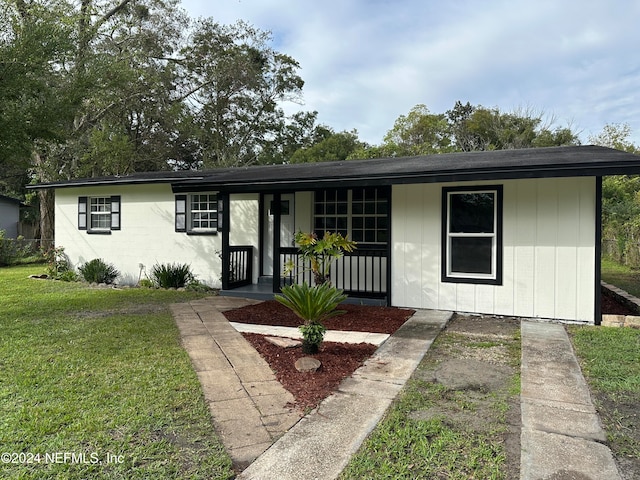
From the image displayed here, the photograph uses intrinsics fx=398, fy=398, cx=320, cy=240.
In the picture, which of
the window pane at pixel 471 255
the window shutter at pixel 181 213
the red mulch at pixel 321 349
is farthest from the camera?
the window shutter at pixel 181 213

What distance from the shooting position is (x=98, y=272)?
10.6 metres

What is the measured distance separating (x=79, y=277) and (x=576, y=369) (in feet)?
38.9

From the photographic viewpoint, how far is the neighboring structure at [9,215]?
20784mm

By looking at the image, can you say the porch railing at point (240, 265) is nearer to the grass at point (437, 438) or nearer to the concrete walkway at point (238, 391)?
the concrete walkway at point (238, 391)

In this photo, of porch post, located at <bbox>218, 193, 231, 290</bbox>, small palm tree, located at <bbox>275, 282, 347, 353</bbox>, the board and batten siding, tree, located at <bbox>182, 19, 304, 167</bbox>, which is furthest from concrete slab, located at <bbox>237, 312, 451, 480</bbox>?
tree, located at <bbox>182, 19, 304, 167</bbox>

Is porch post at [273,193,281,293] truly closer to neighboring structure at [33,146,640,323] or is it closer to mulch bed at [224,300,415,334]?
neighboring structure at [33,146,640,323]

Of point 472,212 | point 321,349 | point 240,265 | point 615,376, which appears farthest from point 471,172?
point 240,265

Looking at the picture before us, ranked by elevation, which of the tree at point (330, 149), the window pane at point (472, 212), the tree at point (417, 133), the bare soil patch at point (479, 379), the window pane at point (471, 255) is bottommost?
the bare soil patch at point (479, 379)

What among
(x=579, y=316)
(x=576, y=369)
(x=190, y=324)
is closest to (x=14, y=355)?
(x=190, y=324)

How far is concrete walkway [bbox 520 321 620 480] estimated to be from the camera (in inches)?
86.8

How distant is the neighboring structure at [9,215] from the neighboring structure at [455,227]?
56.3 feet

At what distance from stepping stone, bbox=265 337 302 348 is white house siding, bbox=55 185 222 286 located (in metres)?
5.11

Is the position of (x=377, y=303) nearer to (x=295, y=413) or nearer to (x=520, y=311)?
(x=520, y=311)

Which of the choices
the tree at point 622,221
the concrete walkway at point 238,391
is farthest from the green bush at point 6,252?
the tree at point 622,221
